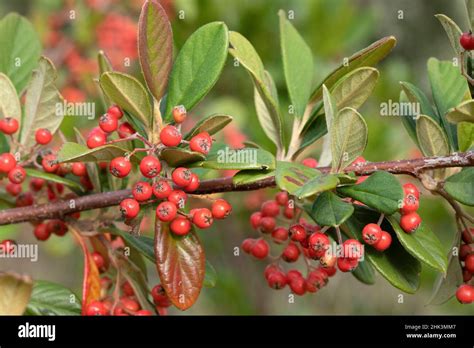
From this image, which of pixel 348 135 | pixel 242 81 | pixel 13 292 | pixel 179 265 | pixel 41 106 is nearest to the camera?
pixel 13 292

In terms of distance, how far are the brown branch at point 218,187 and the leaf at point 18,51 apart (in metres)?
0.35

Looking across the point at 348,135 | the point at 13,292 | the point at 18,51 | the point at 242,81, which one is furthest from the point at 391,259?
the point at 242,81

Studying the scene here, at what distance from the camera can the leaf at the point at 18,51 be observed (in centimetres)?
163

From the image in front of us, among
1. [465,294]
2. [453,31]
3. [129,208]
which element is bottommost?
[465,294]

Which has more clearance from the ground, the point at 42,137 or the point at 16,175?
the point at 42,137

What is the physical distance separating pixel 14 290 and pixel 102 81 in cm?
41

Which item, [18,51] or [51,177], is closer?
[51,177]

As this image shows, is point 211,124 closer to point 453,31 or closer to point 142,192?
point 142,192

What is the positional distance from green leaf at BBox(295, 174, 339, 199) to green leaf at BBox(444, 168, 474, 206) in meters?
0.25

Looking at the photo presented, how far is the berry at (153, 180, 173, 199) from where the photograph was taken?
1.29 m

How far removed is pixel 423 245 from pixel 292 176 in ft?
1.01

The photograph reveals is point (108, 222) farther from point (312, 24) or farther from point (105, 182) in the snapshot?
point (312, 24)

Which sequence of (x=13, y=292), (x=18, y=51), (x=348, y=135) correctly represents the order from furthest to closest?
(x=18, y=51) → (x=348, y=135) → (x=13, y=292)

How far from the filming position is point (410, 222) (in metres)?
1.24
